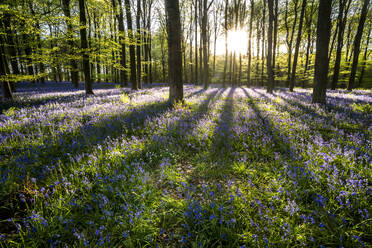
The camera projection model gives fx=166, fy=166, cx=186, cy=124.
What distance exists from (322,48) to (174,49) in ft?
25.1

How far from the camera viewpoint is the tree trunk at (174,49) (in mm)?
7891

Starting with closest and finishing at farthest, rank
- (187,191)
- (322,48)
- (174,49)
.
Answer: (187,191), (174,49), (322,48)

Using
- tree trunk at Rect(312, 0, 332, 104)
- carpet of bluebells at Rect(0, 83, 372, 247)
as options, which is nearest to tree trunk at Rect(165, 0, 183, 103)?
carpet of bluebells at Rect(0, 83, 372, 247)

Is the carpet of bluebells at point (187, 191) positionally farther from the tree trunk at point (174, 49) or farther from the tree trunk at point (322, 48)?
the tree trunk at point (322, 48)

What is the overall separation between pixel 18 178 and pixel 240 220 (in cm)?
359

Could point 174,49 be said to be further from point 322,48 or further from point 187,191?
point 322,48

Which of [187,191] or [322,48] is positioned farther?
[322,48]

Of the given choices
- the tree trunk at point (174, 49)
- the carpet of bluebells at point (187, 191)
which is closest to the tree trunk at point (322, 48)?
the carpet of bluebells at point (187, 191)

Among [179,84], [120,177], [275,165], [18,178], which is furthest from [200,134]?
[179,84]

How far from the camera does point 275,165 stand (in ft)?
10.7

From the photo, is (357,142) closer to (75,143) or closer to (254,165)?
(254,165)

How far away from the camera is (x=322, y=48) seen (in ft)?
28.1

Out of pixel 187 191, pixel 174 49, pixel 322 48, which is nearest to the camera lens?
pixel 187 191

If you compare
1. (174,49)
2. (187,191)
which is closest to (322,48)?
(174,49)
